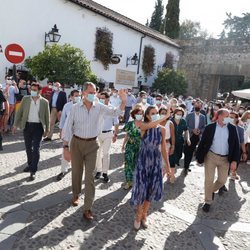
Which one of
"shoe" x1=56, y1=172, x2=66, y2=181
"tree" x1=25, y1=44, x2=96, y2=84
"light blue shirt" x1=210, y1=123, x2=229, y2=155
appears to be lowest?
"shoe" x1=56, y1=172, x2=66, y2=181

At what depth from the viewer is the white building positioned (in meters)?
14.5

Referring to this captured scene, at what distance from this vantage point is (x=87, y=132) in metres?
5.03

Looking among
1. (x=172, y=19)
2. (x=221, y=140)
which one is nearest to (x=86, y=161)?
(x=221, y=140)

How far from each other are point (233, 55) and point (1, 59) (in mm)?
20124

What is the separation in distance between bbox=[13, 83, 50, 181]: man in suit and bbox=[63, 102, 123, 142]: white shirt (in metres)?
1.70

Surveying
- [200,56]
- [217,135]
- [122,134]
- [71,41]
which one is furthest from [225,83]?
[217,135]

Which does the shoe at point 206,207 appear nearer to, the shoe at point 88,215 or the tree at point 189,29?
the shoe at point 88,215

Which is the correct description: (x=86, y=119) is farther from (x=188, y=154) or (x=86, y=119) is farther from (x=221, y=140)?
(x=188, y=154)

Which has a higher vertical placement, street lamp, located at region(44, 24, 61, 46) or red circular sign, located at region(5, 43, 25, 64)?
street lamp, located at region(44, 24, 61, 46)

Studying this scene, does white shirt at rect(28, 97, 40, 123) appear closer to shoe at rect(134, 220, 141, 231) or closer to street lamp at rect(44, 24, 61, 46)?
shoe at rect(134, 220, 141, 231)

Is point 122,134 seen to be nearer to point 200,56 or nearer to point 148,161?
point 148,161

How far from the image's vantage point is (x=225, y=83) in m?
41.2

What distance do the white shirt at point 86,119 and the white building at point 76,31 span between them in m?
10.5

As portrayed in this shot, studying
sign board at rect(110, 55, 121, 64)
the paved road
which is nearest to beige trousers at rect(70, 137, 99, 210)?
the paved road
